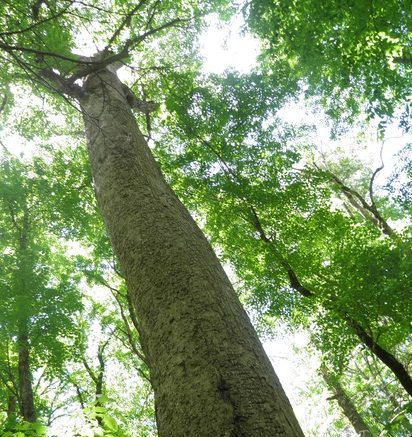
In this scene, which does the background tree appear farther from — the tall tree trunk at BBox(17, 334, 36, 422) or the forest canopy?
the tall tree trunk at BBox(17, 334, 36, 422)

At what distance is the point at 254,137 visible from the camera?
29.6ft

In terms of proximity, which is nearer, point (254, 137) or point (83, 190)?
point (254, 137)

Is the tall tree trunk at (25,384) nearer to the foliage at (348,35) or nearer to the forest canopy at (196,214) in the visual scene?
the forest canopy at (196,214)

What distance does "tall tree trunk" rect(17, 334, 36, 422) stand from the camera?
7.80m

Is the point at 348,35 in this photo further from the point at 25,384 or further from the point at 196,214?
the point at 25,384

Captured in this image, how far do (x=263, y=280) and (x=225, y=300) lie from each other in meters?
7.74

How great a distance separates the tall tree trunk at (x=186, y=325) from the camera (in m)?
1.41

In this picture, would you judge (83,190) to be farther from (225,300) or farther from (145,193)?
(225,300)

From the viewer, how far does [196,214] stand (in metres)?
10.6

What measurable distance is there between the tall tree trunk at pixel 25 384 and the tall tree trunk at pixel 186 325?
6.89 metres

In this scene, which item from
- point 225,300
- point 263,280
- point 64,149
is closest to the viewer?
point 225,300

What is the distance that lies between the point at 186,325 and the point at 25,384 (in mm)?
8087

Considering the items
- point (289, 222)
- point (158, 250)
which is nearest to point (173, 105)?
point (289, 222)

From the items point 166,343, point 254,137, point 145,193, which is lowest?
point 166,343
